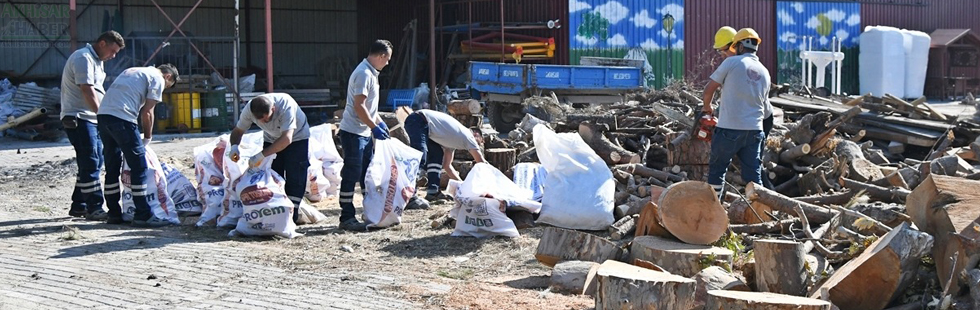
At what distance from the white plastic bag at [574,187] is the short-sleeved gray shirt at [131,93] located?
3.08 metres

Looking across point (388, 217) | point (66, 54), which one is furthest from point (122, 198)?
point (66, 54)

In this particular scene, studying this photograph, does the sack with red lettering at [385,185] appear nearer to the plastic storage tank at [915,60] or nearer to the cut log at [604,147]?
the cut log at [604,147]

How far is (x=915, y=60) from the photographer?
2766 cm

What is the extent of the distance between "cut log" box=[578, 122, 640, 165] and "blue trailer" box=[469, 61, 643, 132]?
6.97 m

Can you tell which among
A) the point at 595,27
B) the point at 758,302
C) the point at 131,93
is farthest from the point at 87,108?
the point at 595,27

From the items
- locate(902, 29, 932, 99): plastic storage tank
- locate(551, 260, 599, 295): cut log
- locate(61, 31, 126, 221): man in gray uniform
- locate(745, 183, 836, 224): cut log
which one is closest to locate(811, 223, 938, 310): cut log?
locate(551, 260, 599, 295): cut log

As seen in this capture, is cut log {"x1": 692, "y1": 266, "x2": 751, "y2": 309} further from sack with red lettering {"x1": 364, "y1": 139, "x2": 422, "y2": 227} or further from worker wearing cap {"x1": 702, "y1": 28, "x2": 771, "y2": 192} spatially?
sack with red lettering {"x1": 364, "y1": 139, "x2": 422, "y2": 227}

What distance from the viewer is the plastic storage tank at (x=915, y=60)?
1080 inches

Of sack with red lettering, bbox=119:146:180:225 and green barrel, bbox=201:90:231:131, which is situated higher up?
green barrel, bbox=201:90:231:131

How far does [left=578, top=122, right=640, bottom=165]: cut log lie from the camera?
10.2 meters

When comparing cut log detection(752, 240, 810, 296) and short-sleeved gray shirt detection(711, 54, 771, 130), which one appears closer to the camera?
cut log detection(752, 240, 810, 296)

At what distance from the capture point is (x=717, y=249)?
6141 mm

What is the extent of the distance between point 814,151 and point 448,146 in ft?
10.9

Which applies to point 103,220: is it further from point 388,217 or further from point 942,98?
point 942,98
